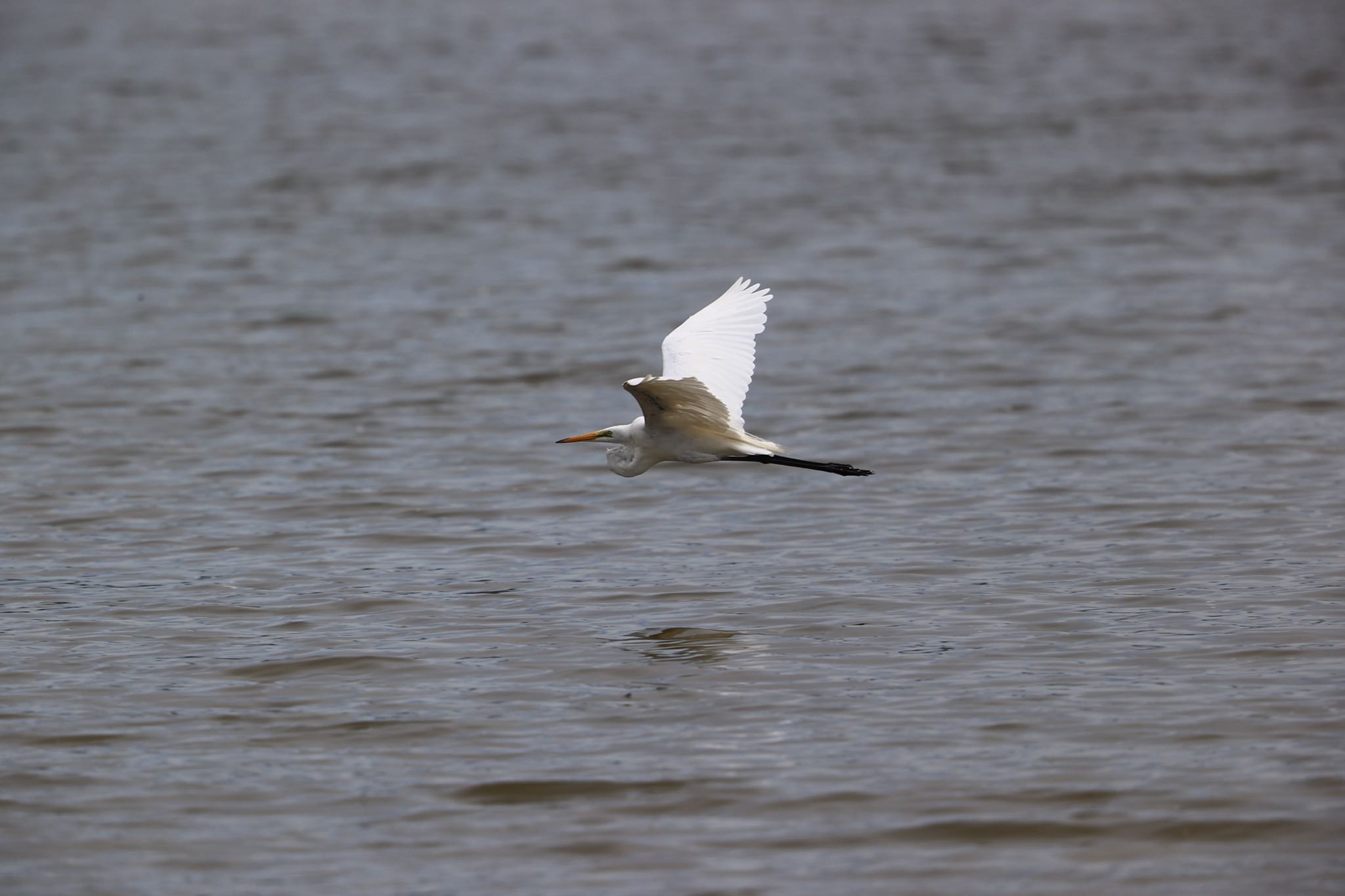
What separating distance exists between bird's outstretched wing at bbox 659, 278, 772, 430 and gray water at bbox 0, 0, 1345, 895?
957mm

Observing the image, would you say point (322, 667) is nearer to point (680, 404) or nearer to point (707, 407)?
point (680, 404)

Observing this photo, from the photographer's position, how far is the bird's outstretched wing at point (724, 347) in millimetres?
8547

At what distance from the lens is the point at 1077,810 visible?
20.5 feet

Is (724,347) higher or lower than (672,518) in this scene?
higher

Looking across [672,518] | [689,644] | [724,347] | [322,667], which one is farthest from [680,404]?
[672,518]

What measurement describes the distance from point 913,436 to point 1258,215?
875 cm

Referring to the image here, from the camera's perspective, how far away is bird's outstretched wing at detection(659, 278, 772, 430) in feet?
28.0

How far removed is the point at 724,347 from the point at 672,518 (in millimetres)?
1863

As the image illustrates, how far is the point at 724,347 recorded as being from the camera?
875cm

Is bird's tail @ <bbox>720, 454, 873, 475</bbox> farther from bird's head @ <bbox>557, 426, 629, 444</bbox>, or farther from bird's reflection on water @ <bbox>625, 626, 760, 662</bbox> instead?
bird's reflection on water @ <bbox>625, 626, 760, 662</bbox>

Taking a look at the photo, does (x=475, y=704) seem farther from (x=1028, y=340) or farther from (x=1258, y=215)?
(x=1258, y=215)

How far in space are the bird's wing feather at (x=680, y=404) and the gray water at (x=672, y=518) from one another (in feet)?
2.64

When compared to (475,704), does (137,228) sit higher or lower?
higher

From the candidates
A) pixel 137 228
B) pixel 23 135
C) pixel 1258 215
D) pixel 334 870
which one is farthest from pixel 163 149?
pixel 334 870
